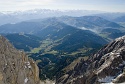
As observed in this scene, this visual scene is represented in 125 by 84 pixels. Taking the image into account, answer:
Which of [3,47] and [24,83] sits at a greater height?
[3,47]

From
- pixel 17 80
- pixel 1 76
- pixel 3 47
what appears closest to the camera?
pixel 1 76

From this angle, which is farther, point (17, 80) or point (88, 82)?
point (88, 82)

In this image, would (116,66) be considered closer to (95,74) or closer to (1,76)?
(95,74)

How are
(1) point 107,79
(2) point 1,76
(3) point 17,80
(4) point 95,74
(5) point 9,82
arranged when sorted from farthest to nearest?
(4) point 95,74 → (1) point 107,79 → (3) point 17,80 → (5) point 9,82 → (2) point 1,76

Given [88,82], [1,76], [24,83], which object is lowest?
[88,82]

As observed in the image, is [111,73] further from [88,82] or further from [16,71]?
[16,71]

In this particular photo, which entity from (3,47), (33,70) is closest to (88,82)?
(33,70)
